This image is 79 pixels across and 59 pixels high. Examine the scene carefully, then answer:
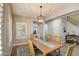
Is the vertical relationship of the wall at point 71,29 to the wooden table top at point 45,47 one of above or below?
above

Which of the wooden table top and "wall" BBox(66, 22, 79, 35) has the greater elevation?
"wall" BBox(66, 22, 79, 35)

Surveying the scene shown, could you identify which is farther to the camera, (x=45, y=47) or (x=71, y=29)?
(x=45, y=47)

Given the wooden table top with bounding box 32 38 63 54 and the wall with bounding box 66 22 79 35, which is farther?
the wooden table top with bounding box 32 38 63 54

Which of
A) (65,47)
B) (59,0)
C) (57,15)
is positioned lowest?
(65,47)

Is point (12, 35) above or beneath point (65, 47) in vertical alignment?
above

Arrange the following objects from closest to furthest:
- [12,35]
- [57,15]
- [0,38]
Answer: [0,38], [12,35], [57,15]

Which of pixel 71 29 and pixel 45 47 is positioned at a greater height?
pixel 71 29

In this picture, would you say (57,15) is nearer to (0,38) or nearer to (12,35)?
(12,35)

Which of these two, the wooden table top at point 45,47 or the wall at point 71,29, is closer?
the wall at point 71,29

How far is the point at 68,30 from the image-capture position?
187 centimetres

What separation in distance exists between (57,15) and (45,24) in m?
0.27

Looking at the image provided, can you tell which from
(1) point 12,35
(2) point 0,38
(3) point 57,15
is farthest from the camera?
(3) point 57,15

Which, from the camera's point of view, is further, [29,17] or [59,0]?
[29,17]

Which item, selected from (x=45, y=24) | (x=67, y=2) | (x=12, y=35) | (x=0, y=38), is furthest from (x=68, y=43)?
(x=0, y=38)
